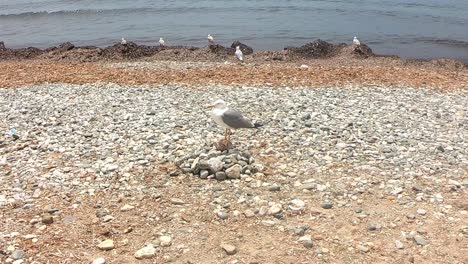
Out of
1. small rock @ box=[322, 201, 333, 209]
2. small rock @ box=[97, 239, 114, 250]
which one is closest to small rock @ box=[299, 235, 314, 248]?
small rock @ box=[322, 201, 333, 209]

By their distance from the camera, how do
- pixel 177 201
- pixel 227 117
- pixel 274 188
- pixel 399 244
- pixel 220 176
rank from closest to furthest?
pixel 399 244, pixel 177 201, pixel 274 188, pixel 220 176, pixel 227 117

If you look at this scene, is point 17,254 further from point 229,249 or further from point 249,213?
→ point 249,213

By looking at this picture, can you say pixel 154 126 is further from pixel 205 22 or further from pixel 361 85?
pixel 205 22

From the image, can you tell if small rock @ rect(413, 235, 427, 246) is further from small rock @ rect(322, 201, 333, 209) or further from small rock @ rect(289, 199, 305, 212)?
small rock @ rect(289, 199, 305, 212)

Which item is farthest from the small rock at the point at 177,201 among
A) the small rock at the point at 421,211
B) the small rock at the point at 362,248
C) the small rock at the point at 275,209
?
the small rock at the point at 421,211

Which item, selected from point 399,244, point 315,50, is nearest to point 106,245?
point 399,244

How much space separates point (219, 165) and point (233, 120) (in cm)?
126

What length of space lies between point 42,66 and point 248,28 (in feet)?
50.6

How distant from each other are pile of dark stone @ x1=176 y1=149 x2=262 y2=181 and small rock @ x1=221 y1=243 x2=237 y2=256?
2.17m

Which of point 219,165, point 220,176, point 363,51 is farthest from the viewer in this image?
point 363,51

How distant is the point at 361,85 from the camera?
681 inches

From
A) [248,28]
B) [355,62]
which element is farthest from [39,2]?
[355,62]

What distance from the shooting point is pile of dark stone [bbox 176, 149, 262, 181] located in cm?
970

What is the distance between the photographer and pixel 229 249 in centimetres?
755
